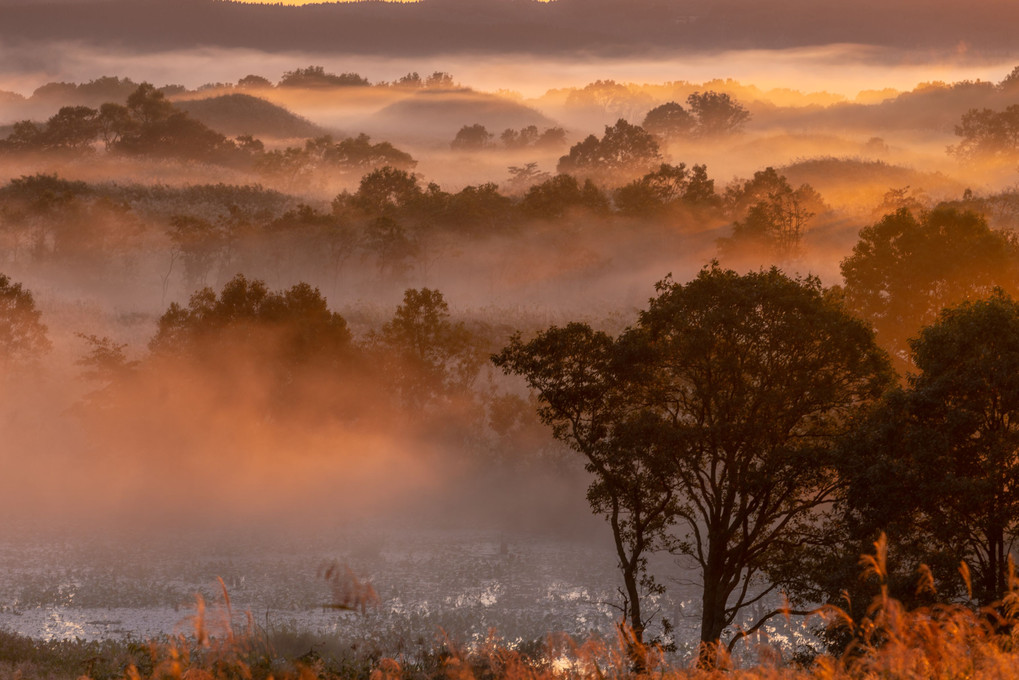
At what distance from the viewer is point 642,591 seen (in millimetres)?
42406

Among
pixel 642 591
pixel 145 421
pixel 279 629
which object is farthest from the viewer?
pixel 145 421

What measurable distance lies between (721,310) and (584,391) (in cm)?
481

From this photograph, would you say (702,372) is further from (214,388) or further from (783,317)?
(214,388)

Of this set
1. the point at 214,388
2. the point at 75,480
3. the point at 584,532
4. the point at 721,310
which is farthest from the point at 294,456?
the point at 721,310

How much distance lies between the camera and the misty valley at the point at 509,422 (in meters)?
21.2

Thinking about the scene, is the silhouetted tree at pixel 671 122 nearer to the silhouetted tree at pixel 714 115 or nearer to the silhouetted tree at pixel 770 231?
the silhouetted tree at pixel 714 115

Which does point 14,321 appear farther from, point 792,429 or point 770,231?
point 770,231

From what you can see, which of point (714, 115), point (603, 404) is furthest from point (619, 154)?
point (603, 404)

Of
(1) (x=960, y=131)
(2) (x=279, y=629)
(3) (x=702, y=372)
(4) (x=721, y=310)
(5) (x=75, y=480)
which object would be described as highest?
(1) (x=960, y=131)

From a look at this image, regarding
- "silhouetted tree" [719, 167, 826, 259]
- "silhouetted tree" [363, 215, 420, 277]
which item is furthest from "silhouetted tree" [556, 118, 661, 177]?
"silhouetted tree" [363, 215, 420, 277]

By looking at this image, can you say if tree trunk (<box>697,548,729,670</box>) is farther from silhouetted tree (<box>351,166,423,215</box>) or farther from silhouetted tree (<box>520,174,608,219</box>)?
silhouetted tree (<box>520,174,608,219</box>)

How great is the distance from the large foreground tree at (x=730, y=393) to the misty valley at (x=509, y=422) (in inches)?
4.9

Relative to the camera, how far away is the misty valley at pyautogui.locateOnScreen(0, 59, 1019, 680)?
2119cm

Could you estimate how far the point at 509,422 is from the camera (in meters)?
56.9
